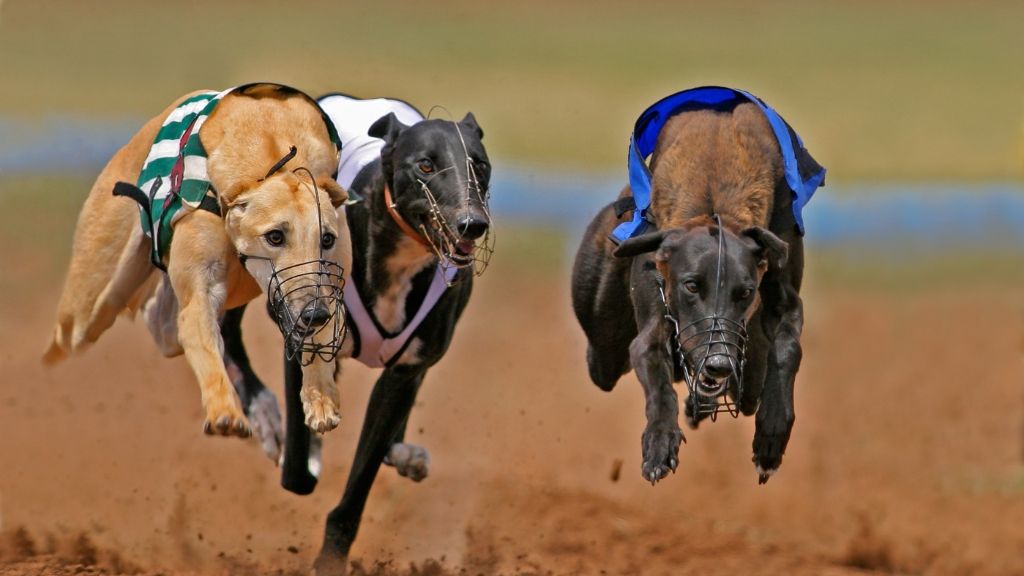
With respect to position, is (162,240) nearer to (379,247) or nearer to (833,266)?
(379,247)

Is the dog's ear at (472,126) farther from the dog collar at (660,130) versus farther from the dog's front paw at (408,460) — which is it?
the dog's front paw at (408,460)

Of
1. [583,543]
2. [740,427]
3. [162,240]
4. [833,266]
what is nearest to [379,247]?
[162,240]

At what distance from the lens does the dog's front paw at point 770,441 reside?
16.9ft

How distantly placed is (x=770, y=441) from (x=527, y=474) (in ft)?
11.4

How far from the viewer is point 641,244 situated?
5.04 meters

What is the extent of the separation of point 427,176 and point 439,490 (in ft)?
9.72

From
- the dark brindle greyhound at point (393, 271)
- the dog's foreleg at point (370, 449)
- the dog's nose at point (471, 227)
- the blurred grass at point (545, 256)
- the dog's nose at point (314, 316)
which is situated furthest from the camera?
the blurred grass at point (545, 256)

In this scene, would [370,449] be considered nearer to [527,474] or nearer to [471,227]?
[471,227]

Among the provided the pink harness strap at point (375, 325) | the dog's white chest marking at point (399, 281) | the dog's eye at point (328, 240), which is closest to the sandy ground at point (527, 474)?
the pink harness strap at point (375, 325)

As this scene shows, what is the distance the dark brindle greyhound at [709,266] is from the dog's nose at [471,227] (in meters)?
0.47

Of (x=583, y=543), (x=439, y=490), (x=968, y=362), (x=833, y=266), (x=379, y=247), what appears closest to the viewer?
(x=379, y=247)

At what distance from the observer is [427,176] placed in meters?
5.48

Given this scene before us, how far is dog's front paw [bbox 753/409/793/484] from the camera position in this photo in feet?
16.9

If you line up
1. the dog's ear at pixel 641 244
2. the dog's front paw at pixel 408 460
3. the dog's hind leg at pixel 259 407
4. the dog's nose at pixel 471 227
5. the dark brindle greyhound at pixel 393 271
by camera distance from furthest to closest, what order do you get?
the dog's front paw at pixel 408 460, the dog's hind leg at pixel 259 407, the dark brindle greyhound at pixel 393 271, the dog's nose at pixel 471 227, the dog's ear at pixel 641 244
